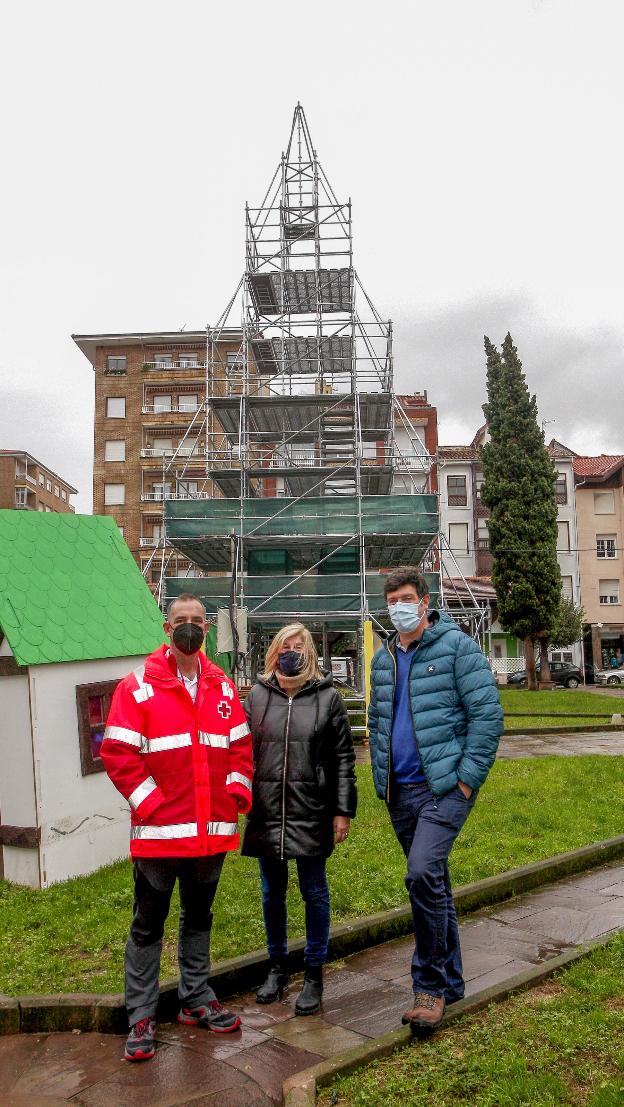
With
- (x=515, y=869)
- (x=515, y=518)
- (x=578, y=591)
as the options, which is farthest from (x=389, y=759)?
(x=578, y=591)

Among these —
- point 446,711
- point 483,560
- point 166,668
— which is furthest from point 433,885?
point 483,560

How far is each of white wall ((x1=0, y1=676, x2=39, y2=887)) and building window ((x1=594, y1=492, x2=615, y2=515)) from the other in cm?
5184

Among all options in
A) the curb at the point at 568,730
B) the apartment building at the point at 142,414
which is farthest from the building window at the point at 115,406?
the curb at the point at 568,730

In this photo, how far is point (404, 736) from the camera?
4.29 m

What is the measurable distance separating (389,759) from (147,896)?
1.33 meters

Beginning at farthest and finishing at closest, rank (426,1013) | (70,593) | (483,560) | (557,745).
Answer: (483,560) → (557,745) → (70,593) → (426,1013)

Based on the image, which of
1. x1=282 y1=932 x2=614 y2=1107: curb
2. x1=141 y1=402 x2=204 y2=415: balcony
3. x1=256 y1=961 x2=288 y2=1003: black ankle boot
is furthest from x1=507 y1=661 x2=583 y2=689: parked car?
x1=256 y1=961 x2=288 y2=1003: black ankle boot

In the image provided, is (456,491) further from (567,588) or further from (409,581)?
(409,581)

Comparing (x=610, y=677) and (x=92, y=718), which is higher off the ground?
(x=92, y=718)

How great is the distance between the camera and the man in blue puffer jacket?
4.05m

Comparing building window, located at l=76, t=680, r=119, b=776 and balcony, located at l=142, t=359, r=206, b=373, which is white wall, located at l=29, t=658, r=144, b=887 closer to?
building window, located at l=76, t=680, r=119, b=776

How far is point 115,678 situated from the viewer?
722 centimetres

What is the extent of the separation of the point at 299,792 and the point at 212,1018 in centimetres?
112

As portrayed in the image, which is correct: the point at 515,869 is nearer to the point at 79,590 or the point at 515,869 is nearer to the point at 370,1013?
the point at 370,1013
